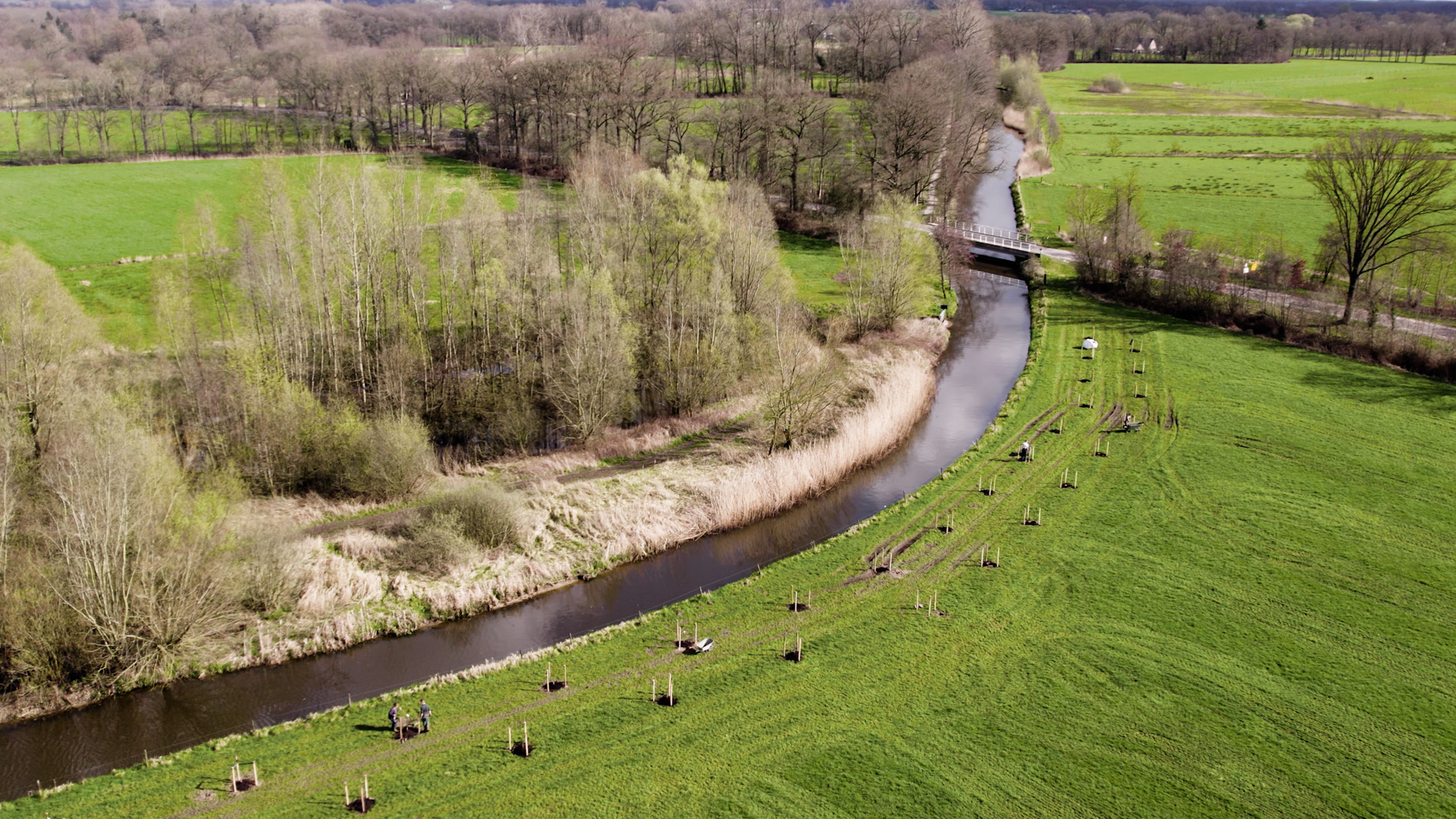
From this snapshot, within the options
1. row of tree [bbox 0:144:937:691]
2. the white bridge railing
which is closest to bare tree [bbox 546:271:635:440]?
row of tree [bbox 0:144:937:691]

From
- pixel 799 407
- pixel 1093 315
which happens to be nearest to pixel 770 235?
pixel 799 407

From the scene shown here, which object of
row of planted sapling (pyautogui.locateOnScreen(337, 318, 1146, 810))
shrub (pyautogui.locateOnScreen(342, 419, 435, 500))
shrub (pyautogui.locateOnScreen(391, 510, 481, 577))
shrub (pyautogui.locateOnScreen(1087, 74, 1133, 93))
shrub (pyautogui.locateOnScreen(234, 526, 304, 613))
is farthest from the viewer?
shrub (pyautogui.locateOnScreen(1087, 74, 1133, 93))

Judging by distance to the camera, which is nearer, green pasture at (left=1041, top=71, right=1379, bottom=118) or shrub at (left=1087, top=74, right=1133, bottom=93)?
green pasture at (left=1041, top=71, right=1379, bottom=118)

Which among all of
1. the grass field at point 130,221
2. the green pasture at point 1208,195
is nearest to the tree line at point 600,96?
the grass field at point 130,221

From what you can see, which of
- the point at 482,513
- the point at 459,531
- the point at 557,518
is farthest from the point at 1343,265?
the point at 459,531

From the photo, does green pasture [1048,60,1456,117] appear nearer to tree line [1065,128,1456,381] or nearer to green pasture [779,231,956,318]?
tree line [1065,128,1456,381]

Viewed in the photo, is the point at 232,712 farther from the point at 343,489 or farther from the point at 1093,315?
the point at 1093,315
